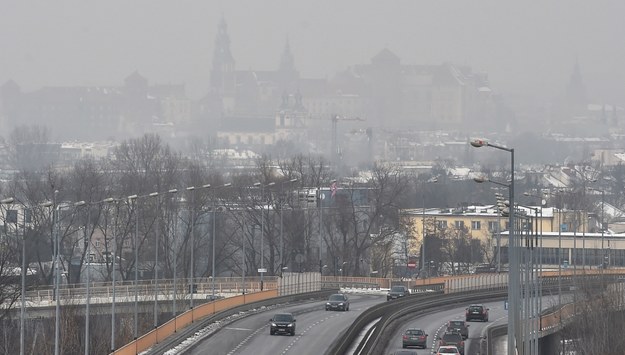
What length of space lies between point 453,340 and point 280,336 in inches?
192

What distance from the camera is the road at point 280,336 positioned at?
46469 millimetres

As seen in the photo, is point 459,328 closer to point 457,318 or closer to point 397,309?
point 397,309

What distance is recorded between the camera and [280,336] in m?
50.5

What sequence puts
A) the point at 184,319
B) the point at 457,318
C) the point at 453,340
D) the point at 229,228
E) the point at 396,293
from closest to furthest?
the point at 453,340 → the point at 184,319 → the point at 457,318 → the point at 396,293 → the point at 229,228

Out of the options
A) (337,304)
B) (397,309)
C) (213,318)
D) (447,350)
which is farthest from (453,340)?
(337,304)

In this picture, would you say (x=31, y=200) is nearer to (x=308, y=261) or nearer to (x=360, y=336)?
(x=308, y=261)

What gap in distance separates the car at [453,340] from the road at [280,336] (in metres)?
3.01

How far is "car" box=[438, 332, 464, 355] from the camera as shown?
48406mm

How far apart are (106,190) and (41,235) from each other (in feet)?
83.4

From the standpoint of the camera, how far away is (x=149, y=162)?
130 m

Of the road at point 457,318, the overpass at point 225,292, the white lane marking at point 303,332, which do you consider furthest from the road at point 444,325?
the white lane marking at point 303,332

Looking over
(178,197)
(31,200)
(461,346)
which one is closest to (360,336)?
(461,346)

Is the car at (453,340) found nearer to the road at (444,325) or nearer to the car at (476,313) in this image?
the road at (444,325)

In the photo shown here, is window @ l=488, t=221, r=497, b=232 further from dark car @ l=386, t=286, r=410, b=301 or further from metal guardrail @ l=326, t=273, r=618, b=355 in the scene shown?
dark car @ l=386, t=286, r=410, b=301
